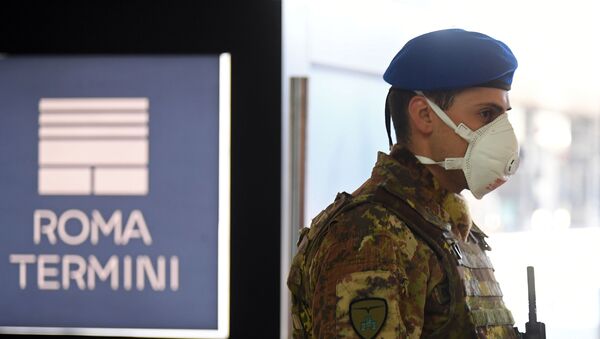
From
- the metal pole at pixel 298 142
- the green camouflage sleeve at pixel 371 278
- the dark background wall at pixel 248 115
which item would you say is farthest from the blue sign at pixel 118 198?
the green camouflage sleeve at pixel 371 278

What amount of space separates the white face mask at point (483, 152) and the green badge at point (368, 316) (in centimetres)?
29

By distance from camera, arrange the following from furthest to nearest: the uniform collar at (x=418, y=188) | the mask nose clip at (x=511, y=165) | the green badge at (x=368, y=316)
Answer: the mask nose clip at (x=511, y=165), the uniform collar at (x=418, y=188), the green badge at (x=368, y=316)

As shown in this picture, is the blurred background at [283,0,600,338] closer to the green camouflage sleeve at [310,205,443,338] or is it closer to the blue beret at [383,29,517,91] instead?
the blue beret at [383,29,517,91]

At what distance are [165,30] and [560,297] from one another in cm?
178

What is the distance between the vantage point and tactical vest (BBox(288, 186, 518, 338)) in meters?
1.38

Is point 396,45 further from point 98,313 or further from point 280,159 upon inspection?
point 98,313

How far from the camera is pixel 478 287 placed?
4.81 ft

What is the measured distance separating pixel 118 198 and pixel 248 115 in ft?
1.93

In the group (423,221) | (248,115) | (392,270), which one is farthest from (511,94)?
(392,270)

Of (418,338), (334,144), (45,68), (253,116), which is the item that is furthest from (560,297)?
(418,338)

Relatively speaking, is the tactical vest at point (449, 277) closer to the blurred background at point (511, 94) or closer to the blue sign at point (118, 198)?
the blurred background at point (511, 94)

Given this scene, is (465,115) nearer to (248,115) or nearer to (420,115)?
(420,115)

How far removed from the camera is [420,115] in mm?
1500

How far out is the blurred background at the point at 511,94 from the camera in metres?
3.59
